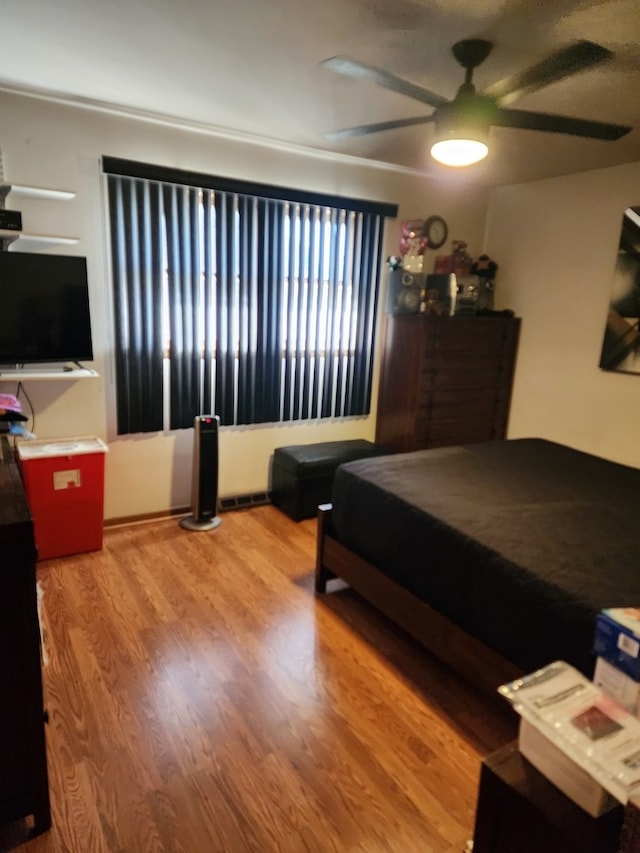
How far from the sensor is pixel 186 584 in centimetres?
285

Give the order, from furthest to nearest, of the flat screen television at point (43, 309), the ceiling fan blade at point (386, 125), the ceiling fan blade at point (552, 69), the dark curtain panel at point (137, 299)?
the dark curtain panel at point (137, 299) < the flat screen television at point (43, 309) < the ceiling fan blade at point (386, 125) < the ceiling fan blade at point (552, 69)

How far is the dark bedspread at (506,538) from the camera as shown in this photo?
175 centimetres

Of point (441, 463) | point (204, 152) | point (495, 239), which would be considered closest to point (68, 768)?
point (441, 463)

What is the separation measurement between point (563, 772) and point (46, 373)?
2.82 m

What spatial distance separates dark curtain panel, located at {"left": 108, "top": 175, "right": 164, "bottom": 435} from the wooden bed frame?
137 cm

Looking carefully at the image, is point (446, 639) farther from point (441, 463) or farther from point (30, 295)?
point (30, 295)

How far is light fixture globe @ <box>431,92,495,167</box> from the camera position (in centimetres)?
198

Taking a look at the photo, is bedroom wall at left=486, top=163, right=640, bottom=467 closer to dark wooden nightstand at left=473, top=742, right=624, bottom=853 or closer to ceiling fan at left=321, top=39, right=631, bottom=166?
ceiling fan at left=321, top=39, right=631, bottom=166

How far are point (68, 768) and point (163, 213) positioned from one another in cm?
273

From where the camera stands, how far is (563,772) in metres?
1.02

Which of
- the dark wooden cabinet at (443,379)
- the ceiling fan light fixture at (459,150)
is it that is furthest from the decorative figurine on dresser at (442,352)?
the ceiling fan light fixture at (459,150)

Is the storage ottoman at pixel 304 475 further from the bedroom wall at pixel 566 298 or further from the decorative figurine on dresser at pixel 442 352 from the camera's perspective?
the bedroom wall at pixel 566 298

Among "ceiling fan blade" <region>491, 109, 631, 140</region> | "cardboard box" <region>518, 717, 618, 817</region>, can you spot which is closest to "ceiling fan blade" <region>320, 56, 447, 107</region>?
"ceiling fan blade" <region>491, 109, 631, 140</region>

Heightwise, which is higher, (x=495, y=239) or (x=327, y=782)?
(x=495, y=239)
